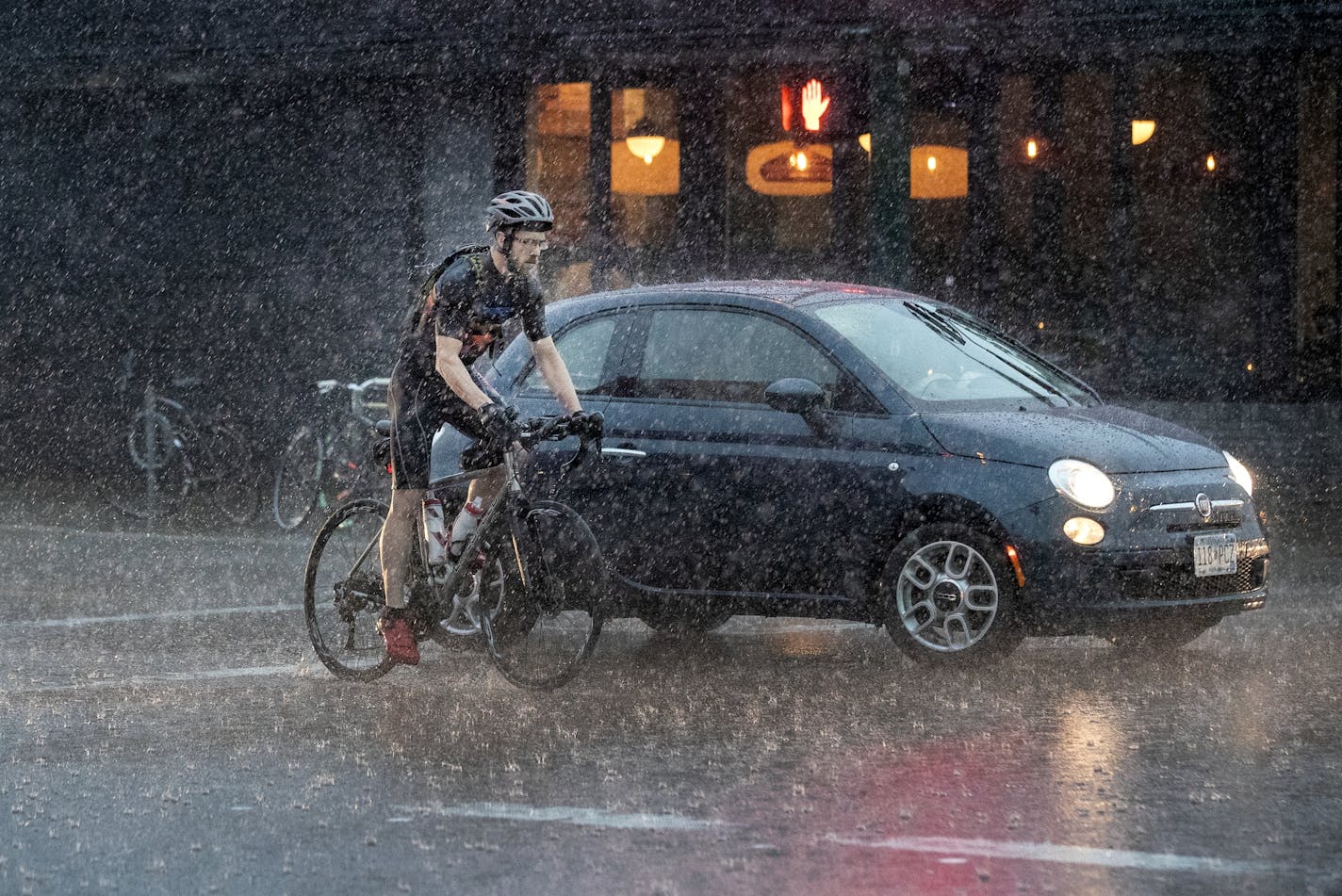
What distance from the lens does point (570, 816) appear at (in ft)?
20.2

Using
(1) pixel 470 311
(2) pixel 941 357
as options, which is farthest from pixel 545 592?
(2) pixel 941 357

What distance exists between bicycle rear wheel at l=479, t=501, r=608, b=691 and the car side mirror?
3.77 feet

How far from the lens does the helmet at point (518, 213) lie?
8.03m

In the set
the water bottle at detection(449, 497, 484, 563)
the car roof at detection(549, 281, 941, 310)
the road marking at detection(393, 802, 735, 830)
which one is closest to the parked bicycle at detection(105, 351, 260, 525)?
the car roof at detection(549, 281, 941, 310)

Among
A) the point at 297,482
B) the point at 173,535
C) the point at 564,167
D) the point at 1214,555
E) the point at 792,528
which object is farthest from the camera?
the point at 564,167

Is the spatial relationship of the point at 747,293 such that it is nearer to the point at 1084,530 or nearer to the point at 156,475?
the point at 1084,530

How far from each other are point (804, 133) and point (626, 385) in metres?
11.6

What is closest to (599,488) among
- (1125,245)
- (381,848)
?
(381,848)

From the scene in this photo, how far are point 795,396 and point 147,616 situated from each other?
3.96m

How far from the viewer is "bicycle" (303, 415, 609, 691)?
811cm

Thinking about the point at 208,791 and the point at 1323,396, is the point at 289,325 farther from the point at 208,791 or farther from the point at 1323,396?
the point at 208,791

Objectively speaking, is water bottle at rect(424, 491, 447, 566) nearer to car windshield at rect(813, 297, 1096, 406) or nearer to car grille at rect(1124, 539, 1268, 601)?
car windshield at rect(813, 297, 1096, 406)

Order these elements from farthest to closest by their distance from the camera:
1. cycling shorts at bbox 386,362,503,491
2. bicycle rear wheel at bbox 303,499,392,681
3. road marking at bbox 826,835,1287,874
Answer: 1. bicycle rear wheel at bbox 303,499,392,681
2. cycling shorts at bbox 386,362,503,491
3. road marking at bbox 826,835,1287,874

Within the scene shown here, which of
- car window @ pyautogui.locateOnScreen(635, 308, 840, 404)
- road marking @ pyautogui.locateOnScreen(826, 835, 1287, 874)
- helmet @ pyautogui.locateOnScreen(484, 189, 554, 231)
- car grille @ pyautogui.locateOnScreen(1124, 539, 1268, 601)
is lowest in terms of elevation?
road marking @ pyautogui.locateOnScreen(826, 835, 1287, 874)
